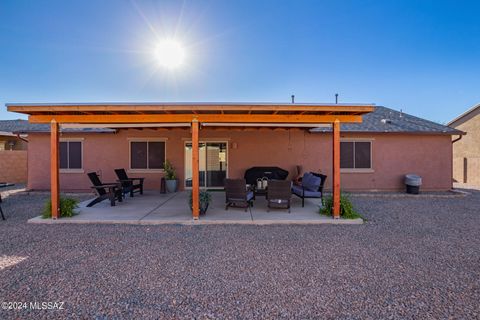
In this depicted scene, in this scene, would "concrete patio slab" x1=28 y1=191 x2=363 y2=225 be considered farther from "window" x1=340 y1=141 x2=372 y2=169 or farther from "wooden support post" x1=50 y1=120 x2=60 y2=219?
"window" x1=340 y1=141 x2=372 y2=169

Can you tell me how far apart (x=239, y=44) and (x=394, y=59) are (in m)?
7.48

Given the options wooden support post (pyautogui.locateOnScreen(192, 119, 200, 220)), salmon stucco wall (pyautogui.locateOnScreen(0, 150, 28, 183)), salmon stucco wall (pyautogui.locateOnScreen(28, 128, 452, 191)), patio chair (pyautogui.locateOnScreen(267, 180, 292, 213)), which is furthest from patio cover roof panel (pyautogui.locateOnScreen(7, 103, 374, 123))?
salmon stucco wall (pyautogui.locateOnScreen(0, 150, 28, 183))

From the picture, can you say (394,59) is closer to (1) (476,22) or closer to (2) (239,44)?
(1) (476,22)

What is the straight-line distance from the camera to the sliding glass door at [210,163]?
10281 mm

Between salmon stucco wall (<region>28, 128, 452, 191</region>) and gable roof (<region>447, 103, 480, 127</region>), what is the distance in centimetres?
924

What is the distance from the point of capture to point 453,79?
13695 mm

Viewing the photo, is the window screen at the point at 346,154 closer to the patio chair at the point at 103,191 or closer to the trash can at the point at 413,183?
the trash can at the point at 413,183

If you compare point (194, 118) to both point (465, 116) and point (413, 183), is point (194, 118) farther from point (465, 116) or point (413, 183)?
point (465, 116)

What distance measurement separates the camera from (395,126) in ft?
33.9

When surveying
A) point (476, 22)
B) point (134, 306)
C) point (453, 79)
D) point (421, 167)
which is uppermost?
point (476, 22)

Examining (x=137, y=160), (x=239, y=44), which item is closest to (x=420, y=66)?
(x=239, y=44)

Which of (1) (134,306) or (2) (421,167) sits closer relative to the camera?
(1) (134,306)

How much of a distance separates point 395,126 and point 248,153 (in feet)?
20.9

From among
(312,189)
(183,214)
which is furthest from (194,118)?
(312,189)
